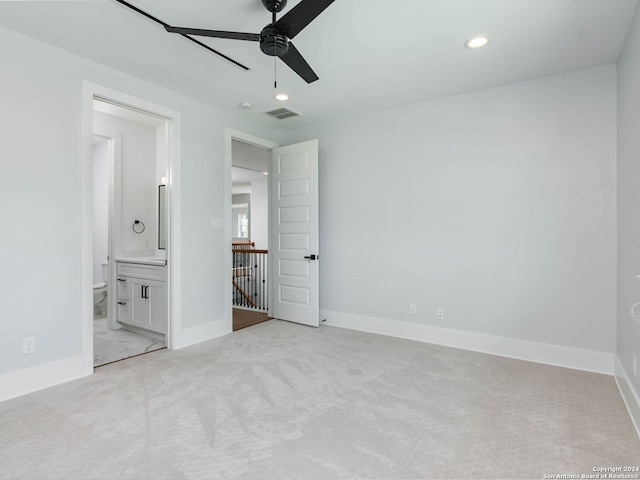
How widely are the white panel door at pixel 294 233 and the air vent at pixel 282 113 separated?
15.0 inches

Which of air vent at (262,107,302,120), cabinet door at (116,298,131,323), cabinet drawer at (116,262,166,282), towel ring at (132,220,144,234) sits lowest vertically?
cabinet door at (116,298,131,323)

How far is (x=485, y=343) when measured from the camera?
11.4 ft

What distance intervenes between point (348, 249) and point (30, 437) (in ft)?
10.9

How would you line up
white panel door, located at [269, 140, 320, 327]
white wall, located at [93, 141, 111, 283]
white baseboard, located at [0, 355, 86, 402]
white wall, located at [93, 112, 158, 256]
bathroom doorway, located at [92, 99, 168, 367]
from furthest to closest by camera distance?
white wall, located at [93, 141, 111, 283] < white wall, located at [93, 112, 158, 256] < white panel door, located at [269, 140, 320, 327] < bathroom doorway, located at [92, 99, 168, 367] < white baseboard, located at [0, 355, 86, 402]

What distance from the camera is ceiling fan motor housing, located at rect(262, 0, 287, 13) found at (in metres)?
2.04

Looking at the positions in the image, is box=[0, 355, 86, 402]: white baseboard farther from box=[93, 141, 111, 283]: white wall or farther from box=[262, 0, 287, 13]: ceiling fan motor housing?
box=[93, 141, 111, 283]: white wall

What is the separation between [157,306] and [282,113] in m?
2.65

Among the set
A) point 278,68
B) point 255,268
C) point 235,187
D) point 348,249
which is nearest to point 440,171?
point 348,249

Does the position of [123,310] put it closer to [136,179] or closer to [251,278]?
[136,179]

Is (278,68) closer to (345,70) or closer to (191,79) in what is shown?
(345,70)

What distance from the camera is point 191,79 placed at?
3.26 metres

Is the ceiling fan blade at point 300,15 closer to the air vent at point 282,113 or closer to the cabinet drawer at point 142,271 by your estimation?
the air vent at point 282,113

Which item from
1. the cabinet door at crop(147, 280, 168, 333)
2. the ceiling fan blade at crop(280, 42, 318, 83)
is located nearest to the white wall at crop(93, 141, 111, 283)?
the cabinet door at crop(147, 280, 168, 333)

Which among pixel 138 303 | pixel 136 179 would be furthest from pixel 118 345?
pixel 136 179
